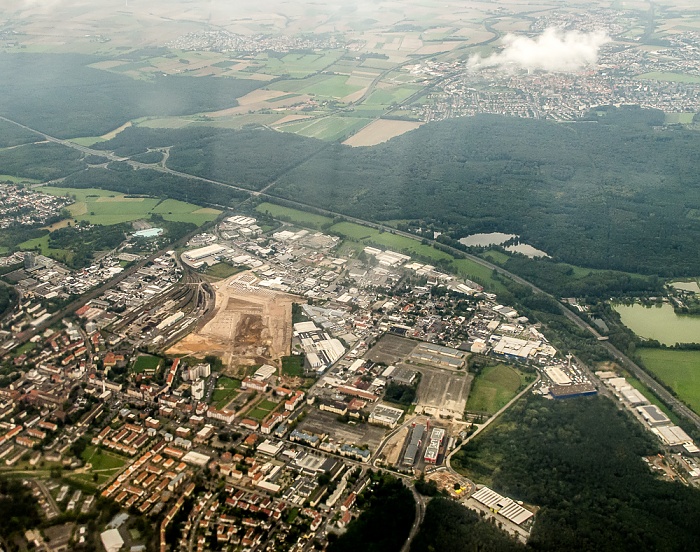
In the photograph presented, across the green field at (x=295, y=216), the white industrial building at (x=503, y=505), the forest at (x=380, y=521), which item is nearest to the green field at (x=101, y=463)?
the forest at (x=380, y=521)

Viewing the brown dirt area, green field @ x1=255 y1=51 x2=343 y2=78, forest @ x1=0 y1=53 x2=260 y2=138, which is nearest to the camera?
the brown dirt area

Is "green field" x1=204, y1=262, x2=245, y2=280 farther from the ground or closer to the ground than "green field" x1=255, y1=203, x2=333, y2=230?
farther from the ground

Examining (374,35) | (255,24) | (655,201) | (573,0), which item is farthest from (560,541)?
(573,0)

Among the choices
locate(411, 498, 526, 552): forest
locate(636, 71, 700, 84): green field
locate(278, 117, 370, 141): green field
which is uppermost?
locate(636, 71, 700, 84): green field

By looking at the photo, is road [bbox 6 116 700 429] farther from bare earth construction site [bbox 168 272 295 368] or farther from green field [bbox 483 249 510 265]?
Result: bare earth construction site [bbox 168 272 295 368]

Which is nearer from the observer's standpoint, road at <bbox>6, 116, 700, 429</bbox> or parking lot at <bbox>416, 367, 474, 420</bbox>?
parking lot at <bbox>416, 367, 474, 420</bbox>

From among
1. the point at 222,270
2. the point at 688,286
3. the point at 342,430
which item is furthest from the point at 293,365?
the point at 688,286

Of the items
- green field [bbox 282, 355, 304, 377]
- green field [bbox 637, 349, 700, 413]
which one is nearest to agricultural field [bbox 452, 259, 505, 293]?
green field [bbox 637, 349, 700, 413]

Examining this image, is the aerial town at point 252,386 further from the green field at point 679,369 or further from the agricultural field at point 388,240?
the green field at point 679,369
